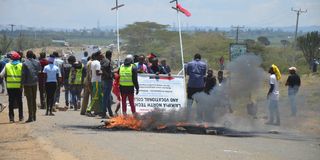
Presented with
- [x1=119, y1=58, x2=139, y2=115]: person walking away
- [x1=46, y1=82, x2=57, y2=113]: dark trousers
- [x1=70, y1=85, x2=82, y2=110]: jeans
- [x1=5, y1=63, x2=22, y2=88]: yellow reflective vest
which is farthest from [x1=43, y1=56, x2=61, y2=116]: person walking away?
[x1=119, y1=58, x2=139, y2=115]: person walking away

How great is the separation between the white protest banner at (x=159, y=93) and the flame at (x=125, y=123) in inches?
67.4

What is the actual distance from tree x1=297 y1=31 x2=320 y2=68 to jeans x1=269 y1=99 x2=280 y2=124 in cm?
5144

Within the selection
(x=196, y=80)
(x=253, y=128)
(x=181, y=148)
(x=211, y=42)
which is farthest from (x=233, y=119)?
(x=211, y=42)

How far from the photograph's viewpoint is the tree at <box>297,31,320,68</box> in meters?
66.4

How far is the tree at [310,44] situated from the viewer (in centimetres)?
6638

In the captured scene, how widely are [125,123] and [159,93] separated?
98.4 inches

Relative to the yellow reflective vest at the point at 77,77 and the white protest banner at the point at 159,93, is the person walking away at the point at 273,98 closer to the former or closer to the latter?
the white protest banner at the point at 159,93

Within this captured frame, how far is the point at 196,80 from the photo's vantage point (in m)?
16.5

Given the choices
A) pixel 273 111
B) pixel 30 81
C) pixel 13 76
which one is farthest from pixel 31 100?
pixel 273 111

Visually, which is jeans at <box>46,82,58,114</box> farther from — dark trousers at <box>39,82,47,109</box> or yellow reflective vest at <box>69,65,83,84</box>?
yellow reflective vest at <box>69,65,83,84</box>

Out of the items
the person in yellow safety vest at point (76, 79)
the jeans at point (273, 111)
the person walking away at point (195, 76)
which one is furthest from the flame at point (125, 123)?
the person in yellow safety vest at point (76, 79)

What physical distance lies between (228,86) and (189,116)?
146cm

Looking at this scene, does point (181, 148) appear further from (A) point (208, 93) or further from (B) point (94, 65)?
(B) point (94, 65)

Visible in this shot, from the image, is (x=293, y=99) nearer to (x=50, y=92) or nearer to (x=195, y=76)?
(x=195, y=76)
